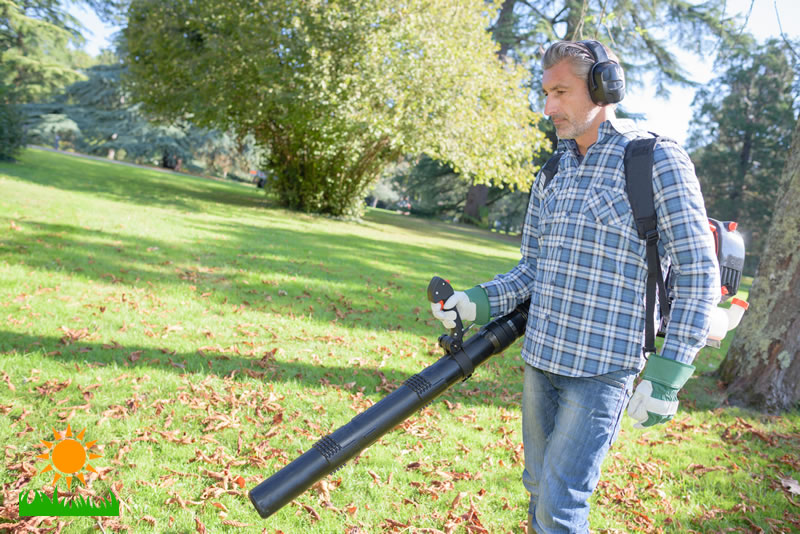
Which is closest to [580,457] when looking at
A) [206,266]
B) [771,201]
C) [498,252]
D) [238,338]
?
[238,338]

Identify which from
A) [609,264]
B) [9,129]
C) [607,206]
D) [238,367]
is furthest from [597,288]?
[9,129]

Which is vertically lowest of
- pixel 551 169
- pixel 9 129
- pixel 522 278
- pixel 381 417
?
pixel 381 417

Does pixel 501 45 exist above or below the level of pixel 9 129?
above

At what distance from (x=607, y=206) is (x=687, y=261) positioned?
334 mm

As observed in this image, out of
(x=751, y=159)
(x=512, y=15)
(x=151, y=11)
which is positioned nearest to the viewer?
(x=151, y=11)

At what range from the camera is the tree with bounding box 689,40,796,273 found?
3139 centimetres

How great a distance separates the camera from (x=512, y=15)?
23656 mm

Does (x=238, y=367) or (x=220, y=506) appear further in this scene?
(x=238, y=367)

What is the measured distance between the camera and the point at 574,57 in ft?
6.61

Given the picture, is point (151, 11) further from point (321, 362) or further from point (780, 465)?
point (780, 465)

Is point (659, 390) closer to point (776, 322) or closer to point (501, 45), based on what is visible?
point (776, 322)

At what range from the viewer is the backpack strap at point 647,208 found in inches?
71.8

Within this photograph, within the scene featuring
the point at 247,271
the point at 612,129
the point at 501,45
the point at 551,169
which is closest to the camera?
the point at 612,129

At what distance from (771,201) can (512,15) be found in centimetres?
2005
